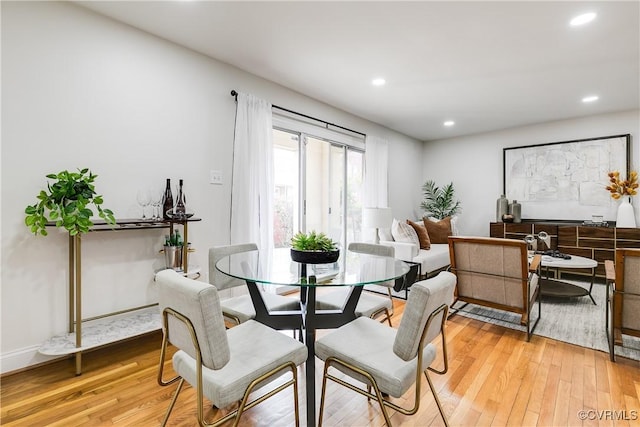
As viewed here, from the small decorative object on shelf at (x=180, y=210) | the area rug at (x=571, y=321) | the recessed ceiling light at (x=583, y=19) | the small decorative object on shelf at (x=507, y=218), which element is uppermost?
the recessed ceiling light at (x=583, y=19)

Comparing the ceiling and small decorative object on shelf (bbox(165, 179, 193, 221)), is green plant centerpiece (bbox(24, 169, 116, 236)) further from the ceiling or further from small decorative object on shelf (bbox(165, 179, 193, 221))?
the ceiling

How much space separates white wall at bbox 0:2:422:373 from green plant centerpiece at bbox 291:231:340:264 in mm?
1544

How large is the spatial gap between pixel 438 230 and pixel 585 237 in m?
2.09

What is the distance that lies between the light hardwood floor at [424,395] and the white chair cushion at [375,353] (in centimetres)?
50

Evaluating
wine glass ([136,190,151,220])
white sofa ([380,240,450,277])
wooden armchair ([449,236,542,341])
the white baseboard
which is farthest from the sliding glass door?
the white baseboard

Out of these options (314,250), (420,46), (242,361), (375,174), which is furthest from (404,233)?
(242,361)

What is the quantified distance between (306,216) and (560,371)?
3.08m

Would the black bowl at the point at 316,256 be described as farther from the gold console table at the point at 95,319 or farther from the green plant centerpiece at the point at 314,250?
the gold console table at the point at 95,319

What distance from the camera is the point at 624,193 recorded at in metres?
4.63

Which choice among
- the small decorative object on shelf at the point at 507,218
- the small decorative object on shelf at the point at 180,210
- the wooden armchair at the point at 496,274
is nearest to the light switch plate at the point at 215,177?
the small decorative object on shelf at the point at 180,210

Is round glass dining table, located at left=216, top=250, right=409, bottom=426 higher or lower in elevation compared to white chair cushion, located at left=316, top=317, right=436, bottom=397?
higher

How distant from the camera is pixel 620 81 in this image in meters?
3.66

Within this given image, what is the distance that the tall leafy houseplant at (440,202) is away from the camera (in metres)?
6.41

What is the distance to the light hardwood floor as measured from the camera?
1702 mm
